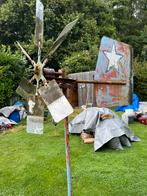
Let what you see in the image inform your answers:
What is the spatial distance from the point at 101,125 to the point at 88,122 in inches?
17.2

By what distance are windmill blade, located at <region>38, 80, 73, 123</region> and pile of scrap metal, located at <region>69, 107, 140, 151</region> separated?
3.29 meters

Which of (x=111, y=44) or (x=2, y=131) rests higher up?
(x=111, y=44)

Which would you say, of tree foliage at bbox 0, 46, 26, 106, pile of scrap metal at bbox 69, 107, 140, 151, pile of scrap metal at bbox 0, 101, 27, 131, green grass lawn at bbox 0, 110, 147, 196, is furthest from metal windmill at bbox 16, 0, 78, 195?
tree foliage at bbox 0, 46, 26, 106

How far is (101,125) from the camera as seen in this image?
6.91 meters

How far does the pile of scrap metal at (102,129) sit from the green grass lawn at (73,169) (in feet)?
0.53

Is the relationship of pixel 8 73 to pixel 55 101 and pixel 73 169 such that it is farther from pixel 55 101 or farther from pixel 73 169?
pixel 55 101

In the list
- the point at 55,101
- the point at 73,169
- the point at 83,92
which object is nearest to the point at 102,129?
the point at 73,169

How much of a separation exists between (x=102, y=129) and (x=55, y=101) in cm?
368

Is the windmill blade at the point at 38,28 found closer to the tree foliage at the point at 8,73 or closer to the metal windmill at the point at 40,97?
the metal windmill at the point at 40,97

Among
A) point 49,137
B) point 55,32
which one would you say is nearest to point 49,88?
point 49,137

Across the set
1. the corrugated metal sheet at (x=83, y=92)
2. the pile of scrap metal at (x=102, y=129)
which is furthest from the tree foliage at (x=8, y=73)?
the pile of scrap metal at (x=102, y=129)

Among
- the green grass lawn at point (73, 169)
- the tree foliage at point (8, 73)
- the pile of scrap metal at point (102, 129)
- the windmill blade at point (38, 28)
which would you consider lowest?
the green grass lawn at point (73, 169)

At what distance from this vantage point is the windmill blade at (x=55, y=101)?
3072mm

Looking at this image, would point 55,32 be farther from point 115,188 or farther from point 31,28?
point 115,188
